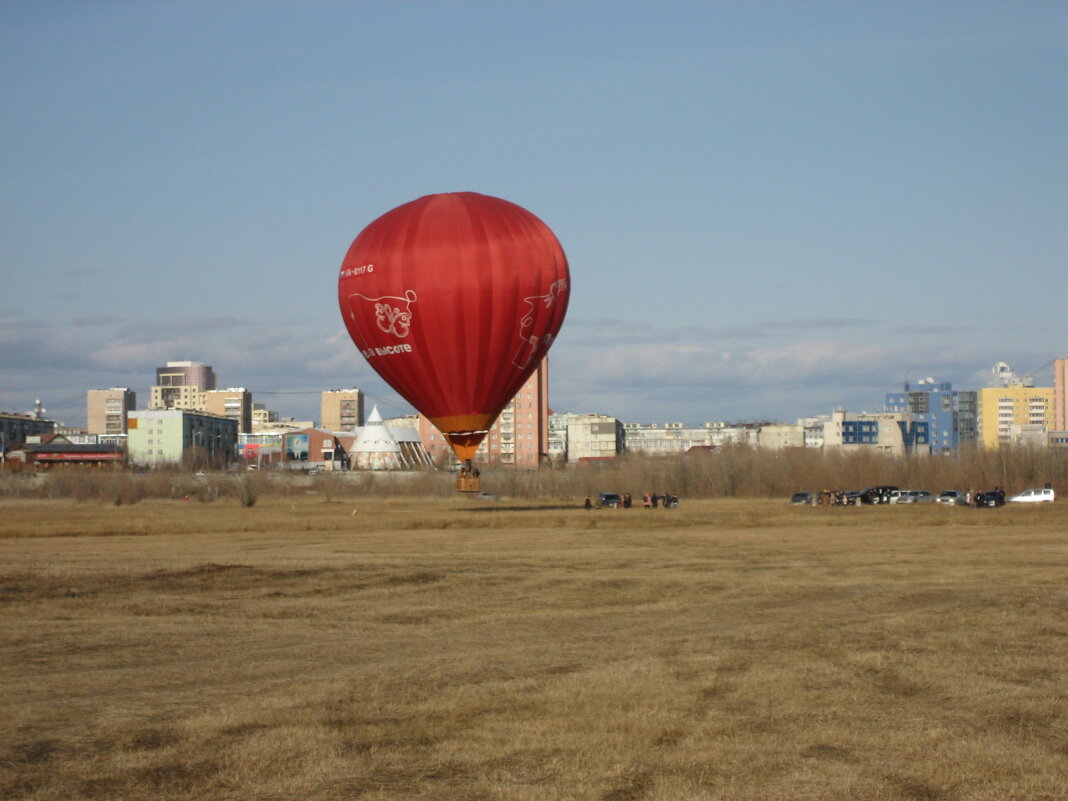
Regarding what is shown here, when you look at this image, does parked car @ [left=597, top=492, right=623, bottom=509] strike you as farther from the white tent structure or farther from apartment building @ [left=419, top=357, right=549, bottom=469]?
apartment building @ [left=419, top=357, right=549, bottom=469]

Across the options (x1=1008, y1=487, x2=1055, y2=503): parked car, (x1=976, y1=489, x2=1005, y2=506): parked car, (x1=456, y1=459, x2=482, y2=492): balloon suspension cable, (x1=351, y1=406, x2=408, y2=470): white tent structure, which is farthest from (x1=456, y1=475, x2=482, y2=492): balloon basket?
(x1=351, y1=406, x2=408, y2=470): white tent structure

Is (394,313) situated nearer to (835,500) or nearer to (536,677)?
(536,677)

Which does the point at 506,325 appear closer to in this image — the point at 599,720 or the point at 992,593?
the point at 992,593

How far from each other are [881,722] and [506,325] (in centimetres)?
3306

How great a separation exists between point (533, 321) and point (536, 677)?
31211 mm

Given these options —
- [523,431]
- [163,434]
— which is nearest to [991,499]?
[523,431]

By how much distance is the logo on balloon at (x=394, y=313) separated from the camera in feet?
143

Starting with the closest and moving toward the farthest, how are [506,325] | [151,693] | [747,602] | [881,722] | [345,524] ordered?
1. [881,722]
2. [151,693]
3. [747,602]
4. [506,325]
5. [345,524]

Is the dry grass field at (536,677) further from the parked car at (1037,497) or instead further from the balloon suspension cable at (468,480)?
the parked car at (1037,497)

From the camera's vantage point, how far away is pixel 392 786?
950 cm

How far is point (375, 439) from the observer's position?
5723 inches

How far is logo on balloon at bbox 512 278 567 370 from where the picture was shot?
44.3 meters

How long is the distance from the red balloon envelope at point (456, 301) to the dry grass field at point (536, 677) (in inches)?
568

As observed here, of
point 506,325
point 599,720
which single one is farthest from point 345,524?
point 599,720
